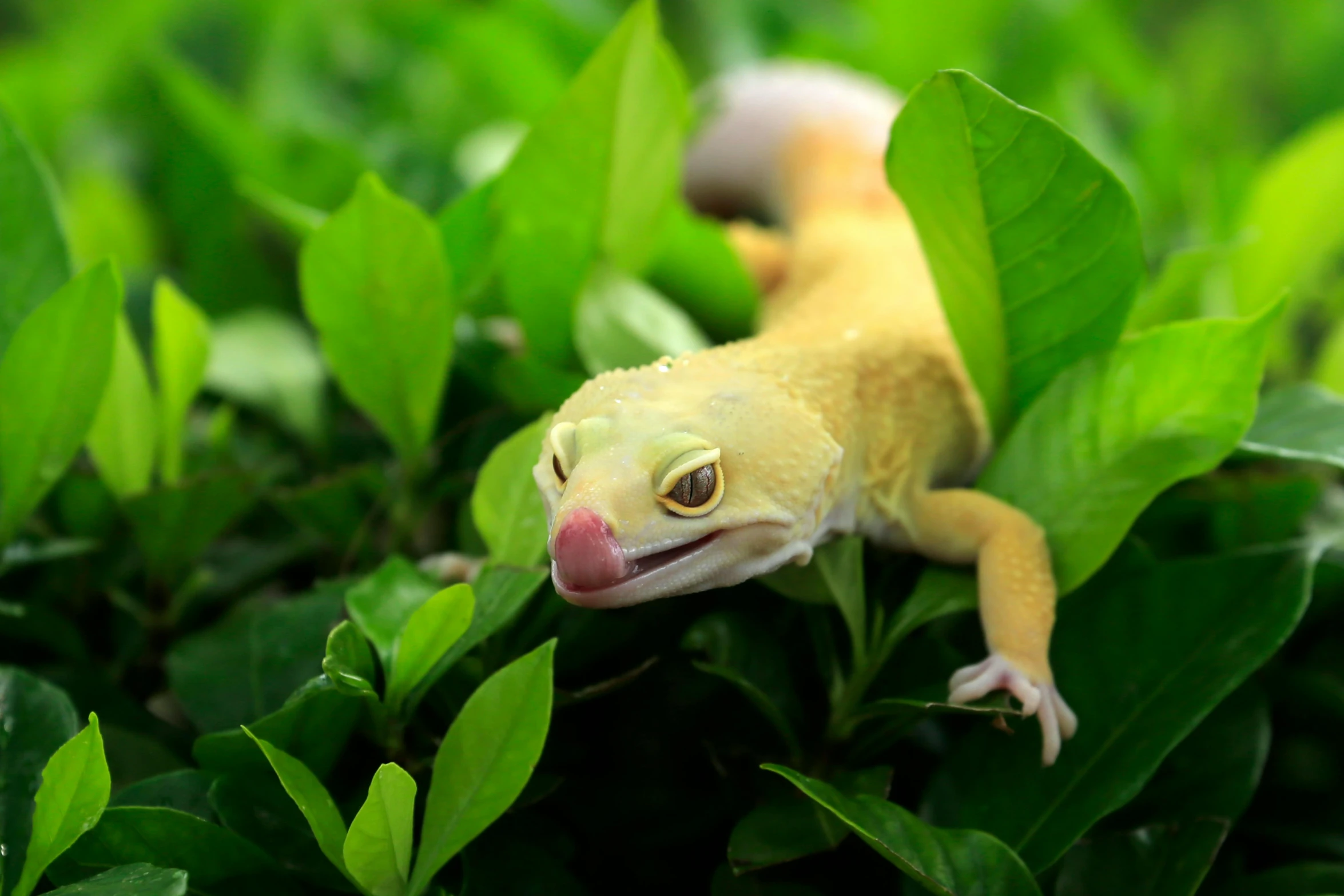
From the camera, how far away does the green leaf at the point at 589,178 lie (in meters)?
1.31

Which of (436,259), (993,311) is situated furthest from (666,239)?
(993,311)

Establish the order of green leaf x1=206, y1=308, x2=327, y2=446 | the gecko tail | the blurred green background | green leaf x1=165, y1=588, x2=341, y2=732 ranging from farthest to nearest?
the gecko tail → the blurred green background → green leaf x1=206, y1=308, x2=327, y2=446 → green leaf x1=165, y1=588, x2=341, y2=732

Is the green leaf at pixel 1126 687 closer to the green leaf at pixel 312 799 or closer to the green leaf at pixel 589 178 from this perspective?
the green leaf at pixel 312 799

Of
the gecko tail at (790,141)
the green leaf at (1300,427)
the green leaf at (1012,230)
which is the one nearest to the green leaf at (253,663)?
the green leaf at (1012,230)

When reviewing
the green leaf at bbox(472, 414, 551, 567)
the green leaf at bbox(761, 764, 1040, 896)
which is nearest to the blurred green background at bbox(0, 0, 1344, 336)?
the green leaf at bbox(472, 414, 551, 567)

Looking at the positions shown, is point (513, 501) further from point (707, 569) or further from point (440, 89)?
point (440, 89)

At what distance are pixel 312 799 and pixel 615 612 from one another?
401mm

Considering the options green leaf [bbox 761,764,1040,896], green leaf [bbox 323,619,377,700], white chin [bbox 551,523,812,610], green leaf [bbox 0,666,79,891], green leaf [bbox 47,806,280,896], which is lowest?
green leaf [bbox 0,666,79,891]

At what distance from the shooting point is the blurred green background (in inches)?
81.5

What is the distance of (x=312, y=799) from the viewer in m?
0.95

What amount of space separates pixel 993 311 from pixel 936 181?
179 millimetres

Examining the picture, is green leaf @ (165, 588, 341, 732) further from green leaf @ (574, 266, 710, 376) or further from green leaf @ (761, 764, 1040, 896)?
green leaf @ (761, 764, 1040, 896)

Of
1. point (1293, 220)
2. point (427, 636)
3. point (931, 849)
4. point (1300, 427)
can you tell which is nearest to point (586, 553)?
point (427, 636)

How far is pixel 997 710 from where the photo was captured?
39.1 inches
